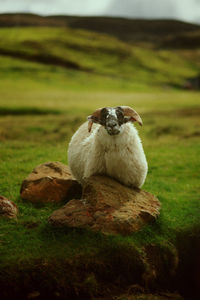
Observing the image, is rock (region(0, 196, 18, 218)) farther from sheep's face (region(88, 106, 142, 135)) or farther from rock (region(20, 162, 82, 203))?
sheep's face (region(88, 106, 142, 135))

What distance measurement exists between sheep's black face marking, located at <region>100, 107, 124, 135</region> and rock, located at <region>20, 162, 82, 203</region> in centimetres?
243

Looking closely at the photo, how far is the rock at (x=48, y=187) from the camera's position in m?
8.85

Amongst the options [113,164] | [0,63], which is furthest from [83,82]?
[113,164]

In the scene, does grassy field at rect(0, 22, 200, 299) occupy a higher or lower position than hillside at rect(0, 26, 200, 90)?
lower

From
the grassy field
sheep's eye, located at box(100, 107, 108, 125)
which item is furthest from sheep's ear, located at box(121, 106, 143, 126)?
the grassy field

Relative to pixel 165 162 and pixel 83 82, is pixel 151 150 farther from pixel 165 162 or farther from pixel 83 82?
pixel 83 82

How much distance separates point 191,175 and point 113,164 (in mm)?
5753

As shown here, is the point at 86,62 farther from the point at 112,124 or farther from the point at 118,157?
the point at 112,124

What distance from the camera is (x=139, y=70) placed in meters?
99.6

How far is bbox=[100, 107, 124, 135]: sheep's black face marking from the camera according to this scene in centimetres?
736

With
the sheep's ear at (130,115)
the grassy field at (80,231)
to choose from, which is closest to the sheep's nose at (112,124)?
the sheep's ear at (130,115)

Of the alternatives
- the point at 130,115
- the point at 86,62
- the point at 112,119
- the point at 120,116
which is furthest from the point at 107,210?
the point at 86,62

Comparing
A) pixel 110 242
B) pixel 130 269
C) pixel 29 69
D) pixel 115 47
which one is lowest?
pixel 130 269

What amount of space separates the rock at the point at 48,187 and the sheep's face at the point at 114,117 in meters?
2.21
